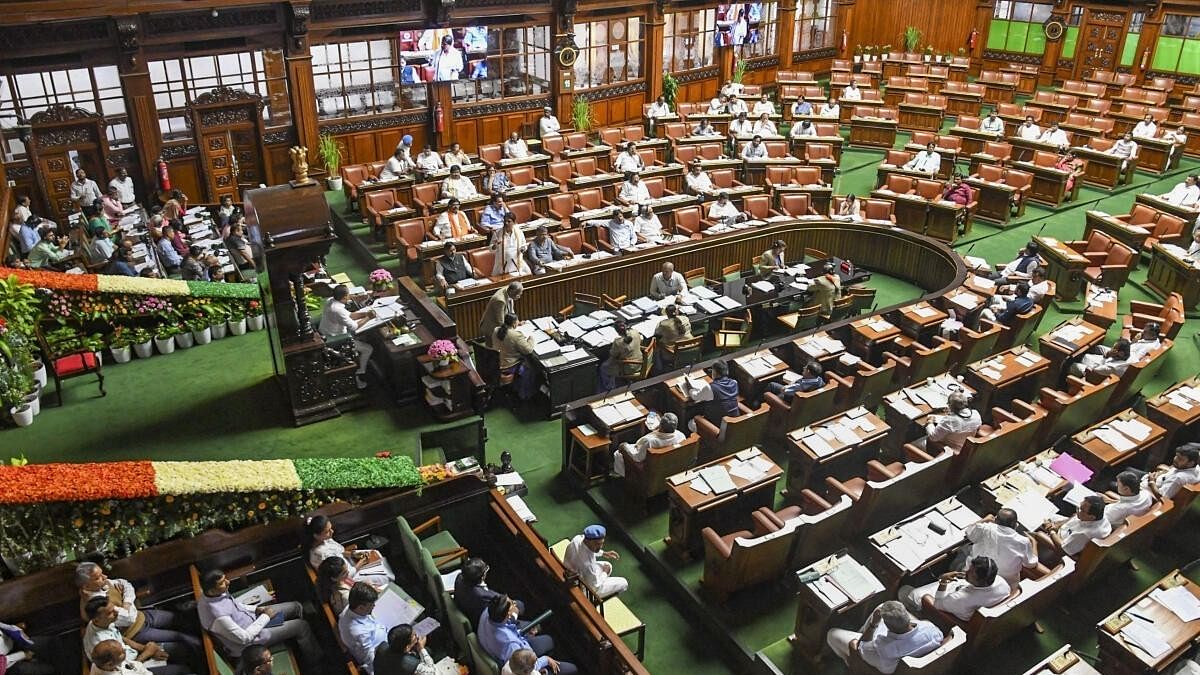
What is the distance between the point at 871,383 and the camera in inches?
418

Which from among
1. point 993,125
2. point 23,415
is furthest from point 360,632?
point 993,125

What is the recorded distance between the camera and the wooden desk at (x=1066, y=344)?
440 inches

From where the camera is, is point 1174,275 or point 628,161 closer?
point 1174,275

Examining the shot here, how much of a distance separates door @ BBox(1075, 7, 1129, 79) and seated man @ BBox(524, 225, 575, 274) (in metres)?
19.5

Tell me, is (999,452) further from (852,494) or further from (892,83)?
(892,83)

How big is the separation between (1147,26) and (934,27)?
5733 mm

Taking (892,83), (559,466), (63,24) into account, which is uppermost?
(63,24)

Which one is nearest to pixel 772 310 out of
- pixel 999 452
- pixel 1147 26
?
pixel 999 452

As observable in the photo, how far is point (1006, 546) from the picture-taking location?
7.55 metres

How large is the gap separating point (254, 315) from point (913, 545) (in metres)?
8.77

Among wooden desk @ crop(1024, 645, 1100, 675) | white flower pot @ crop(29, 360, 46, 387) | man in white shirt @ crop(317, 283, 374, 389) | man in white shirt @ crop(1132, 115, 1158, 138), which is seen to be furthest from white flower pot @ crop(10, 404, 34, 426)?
man in white shirt @ crop(1132, 115, 1158, 138)

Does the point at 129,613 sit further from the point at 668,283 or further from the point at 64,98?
the point at 64,98

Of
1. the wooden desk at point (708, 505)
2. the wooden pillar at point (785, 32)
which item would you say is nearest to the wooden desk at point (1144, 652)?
the wooden desk at point (708, 505)

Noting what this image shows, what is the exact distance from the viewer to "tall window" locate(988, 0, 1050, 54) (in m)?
Answer: 25.8
